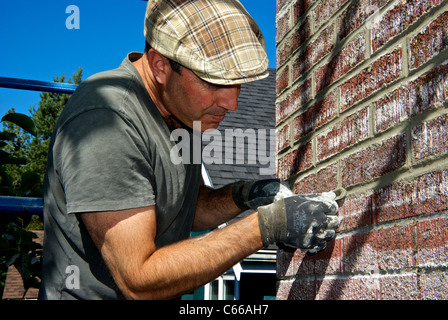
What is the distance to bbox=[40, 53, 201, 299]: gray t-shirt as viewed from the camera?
1.56 m

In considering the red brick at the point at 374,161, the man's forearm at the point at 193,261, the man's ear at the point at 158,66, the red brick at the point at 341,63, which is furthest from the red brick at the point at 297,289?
the man's ear at the point at 158,66

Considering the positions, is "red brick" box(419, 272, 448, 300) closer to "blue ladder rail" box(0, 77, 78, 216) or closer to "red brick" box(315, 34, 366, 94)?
"red brick" box(315, 34, 366, 94)

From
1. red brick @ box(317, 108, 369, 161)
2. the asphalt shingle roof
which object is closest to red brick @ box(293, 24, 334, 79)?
red brick @ box(317, 108, 369, 161)

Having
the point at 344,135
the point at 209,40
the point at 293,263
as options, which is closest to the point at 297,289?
the point at 293,263

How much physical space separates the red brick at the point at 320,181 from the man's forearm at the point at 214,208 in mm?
509

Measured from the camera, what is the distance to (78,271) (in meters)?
1.80

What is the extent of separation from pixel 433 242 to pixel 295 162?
93 centimetres

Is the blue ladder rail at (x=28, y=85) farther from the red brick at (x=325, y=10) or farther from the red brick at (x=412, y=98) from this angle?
the red brick at (x=412, y=98)

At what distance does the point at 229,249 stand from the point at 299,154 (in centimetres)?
66

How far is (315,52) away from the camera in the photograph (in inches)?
79.2

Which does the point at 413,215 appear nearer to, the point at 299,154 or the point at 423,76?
the point at 423,76

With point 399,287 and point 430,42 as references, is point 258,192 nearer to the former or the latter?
point 399,287

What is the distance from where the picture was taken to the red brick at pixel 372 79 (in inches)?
58.9
